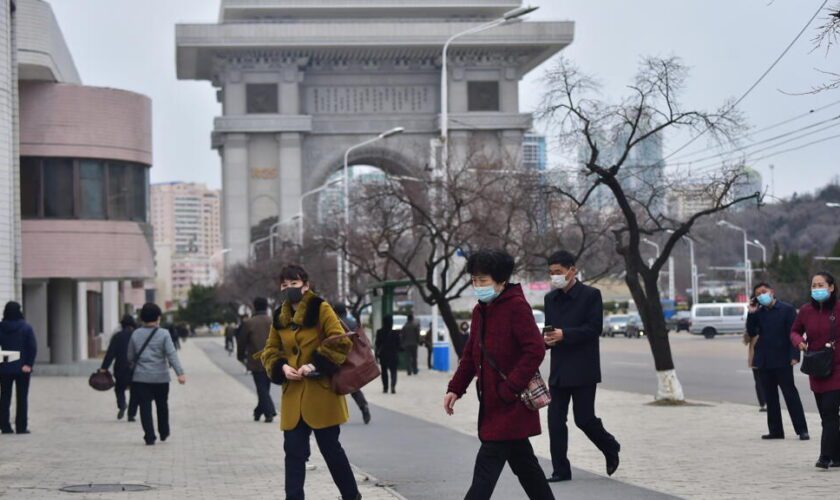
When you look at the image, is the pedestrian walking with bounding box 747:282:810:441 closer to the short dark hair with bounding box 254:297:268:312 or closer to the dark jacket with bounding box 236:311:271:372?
the short dark hair with bounding box 254:297:268:312

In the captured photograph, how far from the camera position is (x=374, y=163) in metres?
103

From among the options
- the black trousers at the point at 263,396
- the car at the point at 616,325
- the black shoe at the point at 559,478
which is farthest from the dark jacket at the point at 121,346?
the car at the point at 616,325

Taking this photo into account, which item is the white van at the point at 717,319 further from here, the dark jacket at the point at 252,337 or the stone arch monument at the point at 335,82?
the dark jacket at the point at 252,337

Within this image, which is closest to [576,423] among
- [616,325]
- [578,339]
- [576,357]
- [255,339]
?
[576,357]

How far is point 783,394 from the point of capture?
15562 millimetres

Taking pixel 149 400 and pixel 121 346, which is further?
pixel 121 346

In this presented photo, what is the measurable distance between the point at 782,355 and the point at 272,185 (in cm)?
8837

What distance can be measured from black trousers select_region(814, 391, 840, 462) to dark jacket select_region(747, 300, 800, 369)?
235 centimetres

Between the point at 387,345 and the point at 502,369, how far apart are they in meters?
20.9

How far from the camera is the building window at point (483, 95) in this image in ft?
338

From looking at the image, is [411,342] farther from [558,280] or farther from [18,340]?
[558,280]

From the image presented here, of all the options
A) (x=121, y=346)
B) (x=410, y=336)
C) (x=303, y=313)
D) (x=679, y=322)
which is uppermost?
(x=303, y=313)

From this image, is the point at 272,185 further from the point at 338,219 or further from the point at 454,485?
the point at 454,485

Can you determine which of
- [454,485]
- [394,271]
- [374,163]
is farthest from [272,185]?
[454,485]
